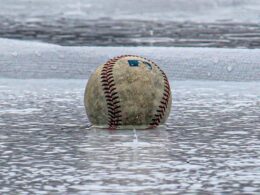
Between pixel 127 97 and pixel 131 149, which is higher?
pixel 127 97

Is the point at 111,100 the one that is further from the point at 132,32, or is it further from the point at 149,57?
the point at 132,32

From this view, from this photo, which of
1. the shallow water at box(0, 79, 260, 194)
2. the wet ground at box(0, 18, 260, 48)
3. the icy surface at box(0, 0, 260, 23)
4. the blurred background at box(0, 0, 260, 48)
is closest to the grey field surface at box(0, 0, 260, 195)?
the shallow water at box(0, 79, 260, 194)

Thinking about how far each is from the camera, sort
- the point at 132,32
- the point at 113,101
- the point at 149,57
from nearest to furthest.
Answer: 1. the point at 113,101
2. the point at 149,57
3. the point at 132,32

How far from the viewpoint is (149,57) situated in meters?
15.0

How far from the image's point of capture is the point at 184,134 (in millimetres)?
8906

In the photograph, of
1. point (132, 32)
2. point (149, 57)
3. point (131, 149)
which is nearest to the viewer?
point (131, 149)

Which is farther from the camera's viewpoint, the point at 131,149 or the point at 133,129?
the point at 133,129

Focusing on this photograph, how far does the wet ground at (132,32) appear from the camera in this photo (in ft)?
71.9

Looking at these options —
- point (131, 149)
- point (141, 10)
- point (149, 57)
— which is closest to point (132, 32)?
point (141, 10)

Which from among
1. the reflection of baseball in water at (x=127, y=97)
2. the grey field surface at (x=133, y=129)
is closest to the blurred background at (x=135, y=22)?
the grey field surface at (x=133, y=129)

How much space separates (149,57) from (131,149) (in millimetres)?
7105

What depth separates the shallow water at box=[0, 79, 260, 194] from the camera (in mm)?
6434

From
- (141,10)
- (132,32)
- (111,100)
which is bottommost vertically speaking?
(132,32)

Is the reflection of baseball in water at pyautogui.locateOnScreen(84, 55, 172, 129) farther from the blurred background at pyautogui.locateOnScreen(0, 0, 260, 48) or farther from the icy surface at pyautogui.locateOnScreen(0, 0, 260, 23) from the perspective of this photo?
the icy surface at pyautogui.locateOnScreen(0, 0, 260, 23)
